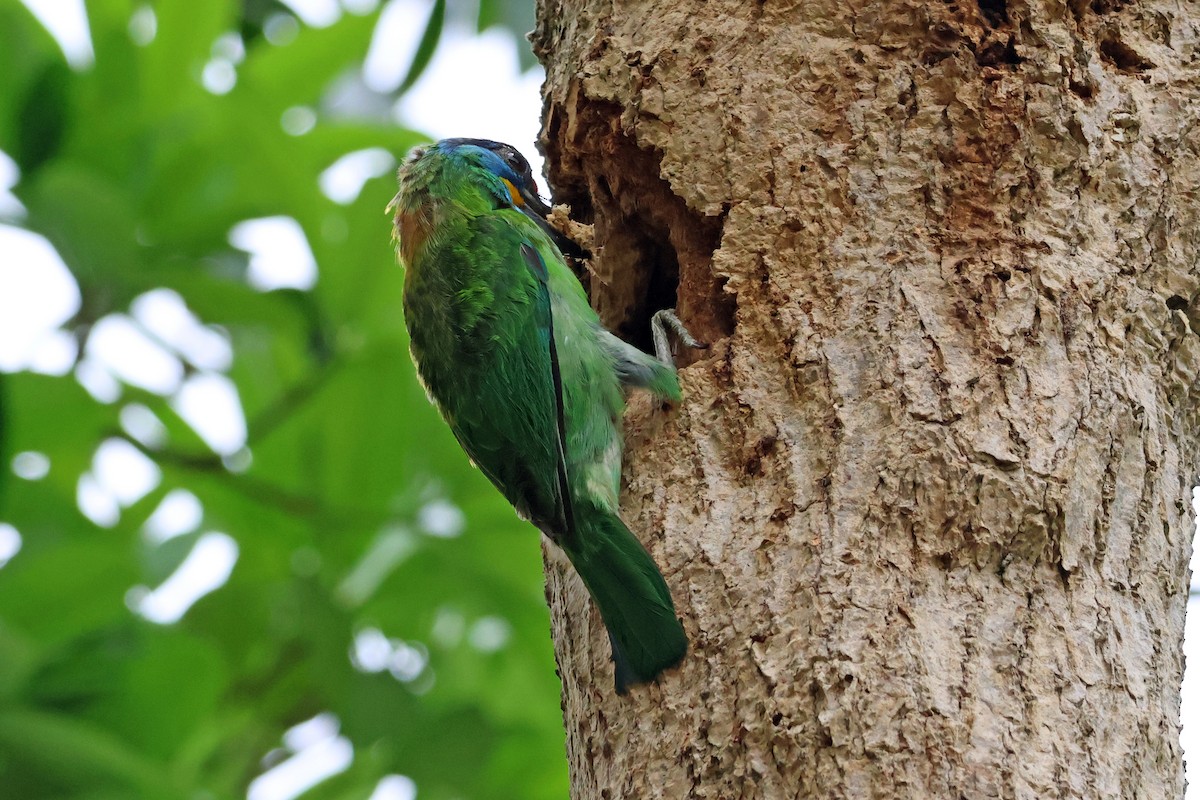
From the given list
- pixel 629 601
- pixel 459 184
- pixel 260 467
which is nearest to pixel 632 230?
pixel 459 184

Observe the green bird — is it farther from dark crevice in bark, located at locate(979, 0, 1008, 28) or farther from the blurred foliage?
dark crevice in bark, located at locate(979, 0, 1008, 28)

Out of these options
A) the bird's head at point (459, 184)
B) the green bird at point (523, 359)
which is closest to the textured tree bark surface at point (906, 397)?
the green bird at point (523, 359)

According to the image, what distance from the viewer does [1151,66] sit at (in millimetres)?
2615

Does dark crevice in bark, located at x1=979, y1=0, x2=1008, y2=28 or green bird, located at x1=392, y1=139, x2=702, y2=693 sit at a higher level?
dark crevice in bark, located at x1=979, y1=0, x2=1008, y2=28

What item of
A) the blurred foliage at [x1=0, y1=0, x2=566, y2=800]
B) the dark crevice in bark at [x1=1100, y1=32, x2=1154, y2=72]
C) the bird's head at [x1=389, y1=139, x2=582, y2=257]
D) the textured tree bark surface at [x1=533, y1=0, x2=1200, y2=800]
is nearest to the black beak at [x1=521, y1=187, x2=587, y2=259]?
the bird's head at [x1=389, y1=139, x2=582, y2=257]

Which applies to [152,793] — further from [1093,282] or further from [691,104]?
[1093,282]

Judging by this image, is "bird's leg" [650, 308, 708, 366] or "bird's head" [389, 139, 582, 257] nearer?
"bird's leg" [650, 308, 708, 366]

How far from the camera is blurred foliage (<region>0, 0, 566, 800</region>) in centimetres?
350

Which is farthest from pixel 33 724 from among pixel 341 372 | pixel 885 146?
pixel 885 146

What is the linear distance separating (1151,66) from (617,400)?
1314 millimetres

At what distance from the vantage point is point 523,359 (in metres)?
3.04

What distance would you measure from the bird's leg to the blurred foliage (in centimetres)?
104

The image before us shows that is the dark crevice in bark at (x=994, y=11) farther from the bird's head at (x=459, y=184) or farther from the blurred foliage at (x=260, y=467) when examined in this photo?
the blurred foliage at (x=260, y=467)

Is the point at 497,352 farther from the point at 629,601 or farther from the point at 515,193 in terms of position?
the point at 629,601
